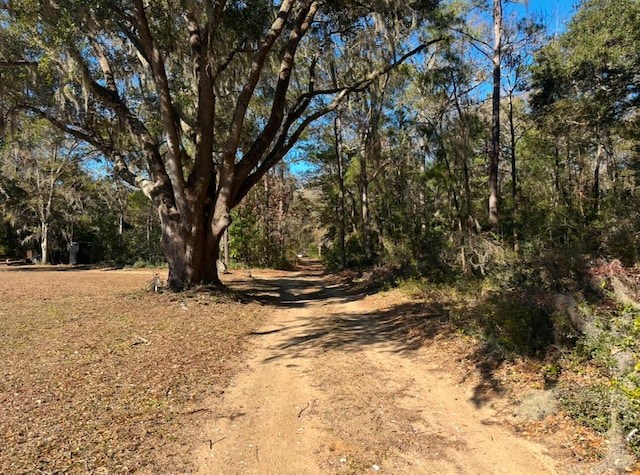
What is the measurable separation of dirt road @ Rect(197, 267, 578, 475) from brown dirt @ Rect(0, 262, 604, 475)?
16 millimetres

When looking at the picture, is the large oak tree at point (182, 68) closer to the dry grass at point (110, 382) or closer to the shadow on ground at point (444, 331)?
the dry grass at point (110, 382)

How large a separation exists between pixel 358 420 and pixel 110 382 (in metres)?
2.74

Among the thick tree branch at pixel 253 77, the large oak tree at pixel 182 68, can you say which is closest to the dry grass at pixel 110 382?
the large oak tree at pixel 182 68

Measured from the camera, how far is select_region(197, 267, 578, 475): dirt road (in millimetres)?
3180

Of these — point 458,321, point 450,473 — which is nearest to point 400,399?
point 450,473

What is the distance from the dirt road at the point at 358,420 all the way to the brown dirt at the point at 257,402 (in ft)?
0.05

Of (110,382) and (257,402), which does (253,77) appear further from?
(257,402)

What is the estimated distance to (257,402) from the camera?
4336 millimetres

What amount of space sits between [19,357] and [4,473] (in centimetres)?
301

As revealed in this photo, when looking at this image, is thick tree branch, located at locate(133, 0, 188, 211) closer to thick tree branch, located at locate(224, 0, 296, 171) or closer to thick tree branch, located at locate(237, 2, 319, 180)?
thick tree branch, located at locate(224, 0, 296, 171)

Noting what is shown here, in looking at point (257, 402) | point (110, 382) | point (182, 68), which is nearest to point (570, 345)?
point (257, 402)

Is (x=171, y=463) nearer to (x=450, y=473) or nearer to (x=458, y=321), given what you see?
(x=450, y=473)

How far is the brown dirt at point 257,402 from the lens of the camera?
317 centimetres

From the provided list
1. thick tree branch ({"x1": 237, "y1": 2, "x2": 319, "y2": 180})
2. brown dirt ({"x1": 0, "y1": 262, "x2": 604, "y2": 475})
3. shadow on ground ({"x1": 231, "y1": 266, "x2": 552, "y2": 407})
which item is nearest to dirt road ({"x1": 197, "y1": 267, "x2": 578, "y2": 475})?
brown dirt ({"x1": 0, "y1": 262, "x2": 604, "y2": 475})
